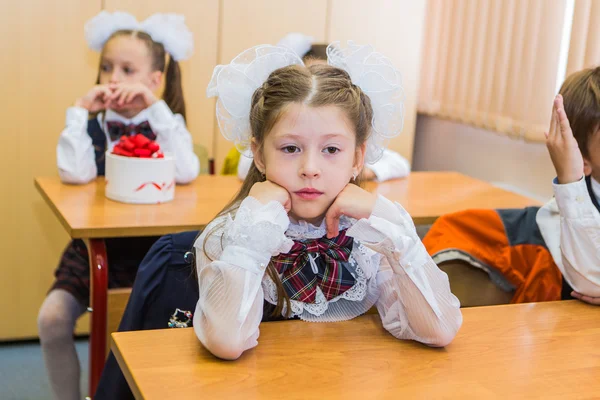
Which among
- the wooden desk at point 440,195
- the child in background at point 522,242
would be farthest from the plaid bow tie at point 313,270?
the wooden desk at point 440,195

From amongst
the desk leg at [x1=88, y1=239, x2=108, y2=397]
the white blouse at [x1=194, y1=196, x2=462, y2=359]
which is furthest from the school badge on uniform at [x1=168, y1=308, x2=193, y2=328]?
the desk leg at [x1=88, y1=239, x2=108, y2=397]

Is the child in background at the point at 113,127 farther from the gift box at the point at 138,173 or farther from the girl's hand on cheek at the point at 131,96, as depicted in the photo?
the gift box at the point at 138,173

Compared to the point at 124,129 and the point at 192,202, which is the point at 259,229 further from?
the point at 124,129

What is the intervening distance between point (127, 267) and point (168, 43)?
94cm

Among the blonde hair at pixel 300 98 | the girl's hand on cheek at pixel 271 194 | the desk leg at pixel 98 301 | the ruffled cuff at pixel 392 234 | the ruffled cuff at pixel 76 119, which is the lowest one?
the desk leg at pixel 98 301

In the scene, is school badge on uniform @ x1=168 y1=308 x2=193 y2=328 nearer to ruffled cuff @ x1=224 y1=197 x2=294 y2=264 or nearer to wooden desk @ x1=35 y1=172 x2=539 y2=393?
ruffled cuff @ x1=224 y1=197 x2=294 y2=264

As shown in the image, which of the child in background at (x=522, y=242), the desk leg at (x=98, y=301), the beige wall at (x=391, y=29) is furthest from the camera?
the beige wall at (x=391, y=29)

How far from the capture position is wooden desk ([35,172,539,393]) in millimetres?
1858

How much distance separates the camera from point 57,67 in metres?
2.85

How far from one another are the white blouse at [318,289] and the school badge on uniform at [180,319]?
200 millimetres

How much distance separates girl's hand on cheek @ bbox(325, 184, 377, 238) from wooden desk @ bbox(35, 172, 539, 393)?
692 mm

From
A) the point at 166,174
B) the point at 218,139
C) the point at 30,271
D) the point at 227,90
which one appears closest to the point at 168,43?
the point at 218,139

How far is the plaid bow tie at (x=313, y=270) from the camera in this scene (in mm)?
1289

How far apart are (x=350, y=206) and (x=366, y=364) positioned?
29 centimetres
